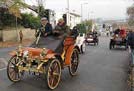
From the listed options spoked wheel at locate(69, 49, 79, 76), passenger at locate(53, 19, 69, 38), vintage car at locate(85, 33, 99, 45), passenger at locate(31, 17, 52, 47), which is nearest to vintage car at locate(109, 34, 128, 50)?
vintage car at locate(85, 33, 99, 45)

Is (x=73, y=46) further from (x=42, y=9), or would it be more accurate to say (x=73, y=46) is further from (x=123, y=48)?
(x=42, y=9)

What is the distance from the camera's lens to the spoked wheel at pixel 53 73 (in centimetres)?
1051

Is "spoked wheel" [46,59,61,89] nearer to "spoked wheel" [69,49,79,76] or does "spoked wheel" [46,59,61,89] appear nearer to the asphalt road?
the asphalt road

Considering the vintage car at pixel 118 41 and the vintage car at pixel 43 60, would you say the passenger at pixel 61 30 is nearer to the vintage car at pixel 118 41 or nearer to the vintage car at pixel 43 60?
the vintage car at pixel 43 60

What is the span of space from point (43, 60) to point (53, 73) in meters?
0.49

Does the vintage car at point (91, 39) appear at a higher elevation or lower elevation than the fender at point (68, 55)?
lower

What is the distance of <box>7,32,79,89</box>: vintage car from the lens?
35.3ft

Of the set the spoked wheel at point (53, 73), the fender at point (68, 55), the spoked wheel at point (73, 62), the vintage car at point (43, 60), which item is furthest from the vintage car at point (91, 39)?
the spoked wheel at point (53, 73)

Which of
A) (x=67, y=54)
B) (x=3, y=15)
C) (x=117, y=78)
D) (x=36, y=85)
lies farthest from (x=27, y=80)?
(x=3, y=15)

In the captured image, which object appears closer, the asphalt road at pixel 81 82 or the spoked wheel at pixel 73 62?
the asphalt road at pixel 81 82

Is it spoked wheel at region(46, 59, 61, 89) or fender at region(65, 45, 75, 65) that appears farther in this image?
fender at region(65, 45, 75, 65)

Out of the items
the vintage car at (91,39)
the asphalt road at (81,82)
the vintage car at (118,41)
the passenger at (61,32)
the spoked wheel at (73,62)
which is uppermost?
the passenger at (61,32)

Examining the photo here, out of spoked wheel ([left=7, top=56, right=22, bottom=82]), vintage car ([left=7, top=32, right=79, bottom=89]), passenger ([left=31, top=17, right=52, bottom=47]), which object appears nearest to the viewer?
vintage car ([left=7, top=32, right=79, bottom=89])

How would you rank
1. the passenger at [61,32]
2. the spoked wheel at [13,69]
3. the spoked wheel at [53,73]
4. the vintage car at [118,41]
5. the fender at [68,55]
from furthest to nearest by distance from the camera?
the vintage car at [118,41] → the fender at [68,55] → the passenger at [61,32] → the spoked wheel at [13,69] → the spoked wheel at [53,73]
